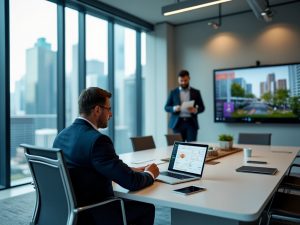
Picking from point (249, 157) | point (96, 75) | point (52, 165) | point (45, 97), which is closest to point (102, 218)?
point (52, 165)

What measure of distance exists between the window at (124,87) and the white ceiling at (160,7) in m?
0.56

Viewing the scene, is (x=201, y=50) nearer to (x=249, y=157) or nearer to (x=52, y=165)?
(x=249, y=157)

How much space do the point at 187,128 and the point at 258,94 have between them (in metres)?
1.84

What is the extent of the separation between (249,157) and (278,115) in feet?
9.65

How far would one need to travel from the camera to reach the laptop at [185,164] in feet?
6.13

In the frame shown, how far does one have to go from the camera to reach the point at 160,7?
540 cm

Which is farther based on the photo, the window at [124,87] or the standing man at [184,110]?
the window at [124,87]

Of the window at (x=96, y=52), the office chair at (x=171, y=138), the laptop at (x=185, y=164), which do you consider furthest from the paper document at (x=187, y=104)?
the laptop at (x=185, y=164)

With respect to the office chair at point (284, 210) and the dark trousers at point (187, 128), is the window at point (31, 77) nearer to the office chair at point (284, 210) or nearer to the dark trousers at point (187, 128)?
the dark trousers at point (187, 128)

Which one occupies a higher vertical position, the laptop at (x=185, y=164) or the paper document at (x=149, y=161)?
the laptop at (x=185, y=164)

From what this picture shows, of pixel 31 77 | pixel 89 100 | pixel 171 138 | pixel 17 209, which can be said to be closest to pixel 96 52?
pixel 31 77

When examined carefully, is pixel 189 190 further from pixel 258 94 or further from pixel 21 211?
pixel 258 94

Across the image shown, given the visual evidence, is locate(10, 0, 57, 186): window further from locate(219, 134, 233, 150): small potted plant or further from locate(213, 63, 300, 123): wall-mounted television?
locate(213, 63, 300, 123): wall-mounted television

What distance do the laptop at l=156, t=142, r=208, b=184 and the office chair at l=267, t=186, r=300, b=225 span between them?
1.80 feet
